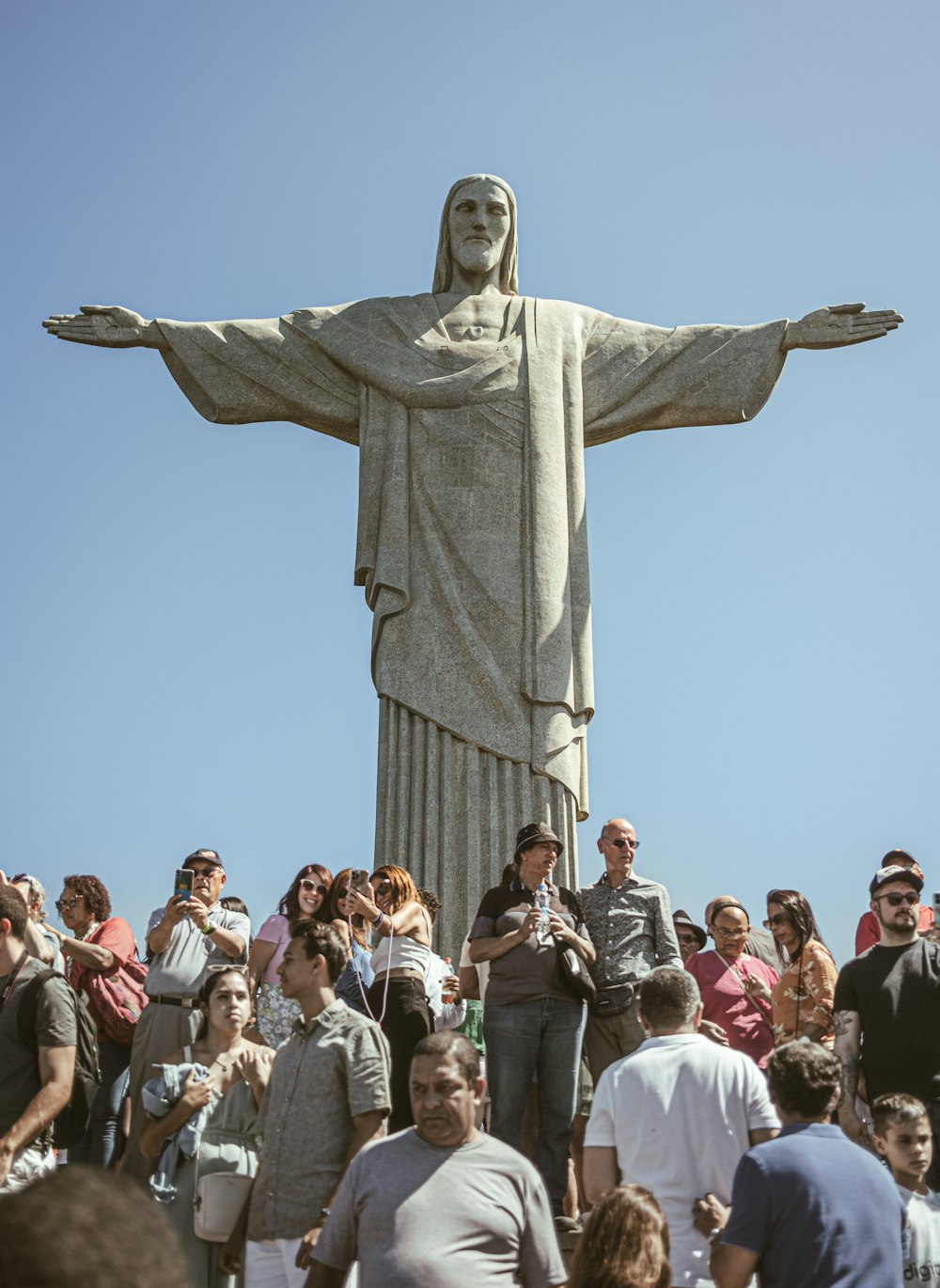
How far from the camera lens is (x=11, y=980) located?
6039mm

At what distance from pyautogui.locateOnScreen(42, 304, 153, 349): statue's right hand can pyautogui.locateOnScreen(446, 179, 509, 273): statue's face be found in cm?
252

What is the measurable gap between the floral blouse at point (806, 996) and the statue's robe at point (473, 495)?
10.1ft

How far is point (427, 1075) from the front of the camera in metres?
4.70

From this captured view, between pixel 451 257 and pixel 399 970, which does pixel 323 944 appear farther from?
pixel 451 257

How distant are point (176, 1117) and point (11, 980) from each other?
0.86m

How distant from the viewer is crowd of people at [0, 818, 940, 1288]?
175 inches

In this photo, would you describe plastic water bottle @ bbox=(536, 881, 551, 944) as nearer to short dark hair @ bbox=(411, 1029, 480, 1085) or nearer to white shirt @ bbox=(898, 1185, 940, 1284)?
white shirt @ bbox=(898, 1185, 940, 1284)

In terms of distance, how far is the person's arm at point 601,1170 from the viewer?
16.5 ft

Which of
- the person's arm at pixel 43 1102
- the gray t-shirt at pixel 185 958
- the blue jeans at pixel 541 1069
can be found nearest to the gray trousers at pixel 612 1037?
the blue jeans at pixel 541 1069

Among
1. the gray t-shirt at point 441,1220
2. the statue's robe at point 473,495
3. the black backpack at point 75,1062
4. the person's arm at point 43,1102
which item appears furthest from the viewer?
the statue's robe at point 473,495

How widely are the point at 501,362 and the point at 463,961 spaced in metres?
5.29

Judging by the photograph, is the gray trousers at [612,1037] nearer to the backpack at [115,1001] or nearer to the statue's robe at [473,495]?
the backpack at [115,1001]

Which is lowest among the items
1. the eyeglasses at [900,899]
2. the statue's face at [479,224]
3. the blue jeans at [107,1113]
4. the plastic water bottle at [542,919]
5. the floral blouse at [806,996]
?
the blue jeans at [107,1113]

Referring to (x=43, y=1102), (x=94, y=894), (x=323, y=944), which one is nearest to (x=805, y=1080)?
(x=323, y=944)
